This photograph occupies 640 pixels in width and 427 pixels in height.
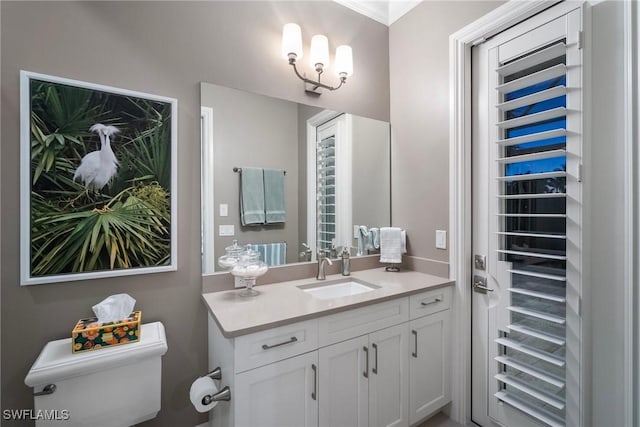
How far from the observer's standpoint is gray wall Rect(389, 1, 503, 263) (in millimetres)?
1822

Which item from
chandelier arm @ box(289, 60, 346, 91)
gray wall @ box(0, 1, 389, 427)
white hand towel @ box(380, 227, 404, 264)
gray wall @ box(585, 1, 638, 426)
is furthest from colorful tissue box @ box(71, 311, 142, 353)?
gray wall @ box(585, 1, 638, 426)

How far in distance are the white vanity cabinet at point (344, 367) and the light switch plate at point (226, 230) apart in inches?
18.5

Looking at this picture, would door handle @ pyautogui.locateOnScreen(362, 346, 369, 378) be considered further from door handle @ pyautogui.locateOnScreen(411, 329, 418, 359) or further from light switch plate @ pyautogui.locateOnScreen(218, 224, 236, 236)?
light switch plate @ pyautogui.locateOnScreen(218, 224, 236, 236)

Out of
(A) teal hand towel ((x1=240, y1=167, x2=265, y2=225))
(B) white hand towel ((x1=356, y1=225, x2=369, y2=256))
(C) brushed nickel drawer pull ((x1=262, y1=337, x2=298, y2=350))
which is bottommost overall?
(C) brushed nickel drawer pull ((x1=262, y1=337, x2=298, y2=350))

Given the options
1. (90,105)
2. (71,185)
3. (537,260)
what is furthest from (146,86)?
(537,260)

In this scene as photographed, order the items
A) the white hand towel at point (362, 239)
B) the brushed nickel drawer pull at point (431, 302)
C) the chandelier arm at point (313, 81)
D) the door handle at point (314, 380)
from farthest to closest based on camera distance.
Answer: the white hand towel at point (362, 239) → the chandelier arm at point (313, 81) → the brushed nickel drawer pull at point (431, 302) → the door handle at point (314, 380)

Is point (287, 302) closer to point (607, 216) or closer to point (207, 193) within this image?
point (207, 193)

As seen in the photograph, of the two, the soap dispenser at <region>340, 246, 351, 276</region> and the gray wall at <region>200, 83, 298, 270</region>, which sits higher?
the gray wall at <region>200, 83, 298, 270</region>

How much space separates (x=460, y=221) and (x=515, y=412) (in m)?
1.07

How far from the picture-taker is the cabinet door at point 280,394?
1105 millimetres

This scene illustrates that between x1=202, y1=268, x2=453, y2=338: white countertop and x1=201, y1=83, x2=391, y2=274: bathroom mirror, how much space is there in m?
0.20

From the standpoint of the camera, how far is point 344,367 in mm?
1347

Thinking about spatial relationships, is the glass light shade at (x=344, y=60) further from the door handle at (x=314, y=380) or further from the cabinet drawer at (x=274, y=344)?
the door handle at (x=314, y=380)

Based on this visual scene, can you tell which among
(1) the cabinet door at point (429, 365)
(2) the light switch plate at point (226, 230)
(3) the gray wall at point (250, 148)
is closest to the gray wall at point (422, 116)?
(1) the cabinet door at point (429, 365)
